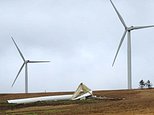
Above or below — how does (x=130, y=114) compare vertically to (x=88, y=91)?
below

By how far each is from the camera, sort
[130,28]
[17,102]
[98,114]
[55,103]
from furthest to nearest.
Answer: [130,28] < [17,102] < [55,103] < [98,114]

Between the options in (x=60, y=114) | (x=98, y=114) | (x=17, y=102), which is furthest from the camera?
(x=17, y=102)

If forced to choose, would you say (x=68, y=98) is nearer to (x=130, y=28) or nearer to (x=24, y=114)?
(x=130, y=28)

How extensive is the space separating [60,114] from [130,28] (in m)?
31.2

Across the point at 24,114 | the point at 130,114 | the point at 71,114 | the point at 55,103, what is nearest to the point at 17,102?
the point at 55,103

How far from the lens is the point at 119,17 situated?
6512 cm

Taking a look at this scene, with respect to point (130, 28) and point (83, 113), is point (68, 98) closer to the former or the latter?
point (130, 28)

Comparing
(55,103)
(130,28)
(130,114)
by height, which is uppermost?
(130,28)

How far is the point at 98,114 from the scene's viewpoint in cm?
3322

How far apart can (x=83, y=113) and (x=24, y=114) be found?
5391 millimetres

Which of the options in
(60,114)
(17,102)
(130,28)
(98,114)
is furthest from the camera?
(130,28)

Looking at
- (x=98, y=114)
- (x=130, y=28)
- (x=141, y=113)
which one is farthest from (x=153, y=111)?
(x=130, y=28)

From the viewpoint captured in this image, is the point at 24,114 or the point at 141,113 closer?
the point at 141,113

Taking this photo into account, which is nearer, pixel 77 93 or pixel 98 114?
pixel 98 114
